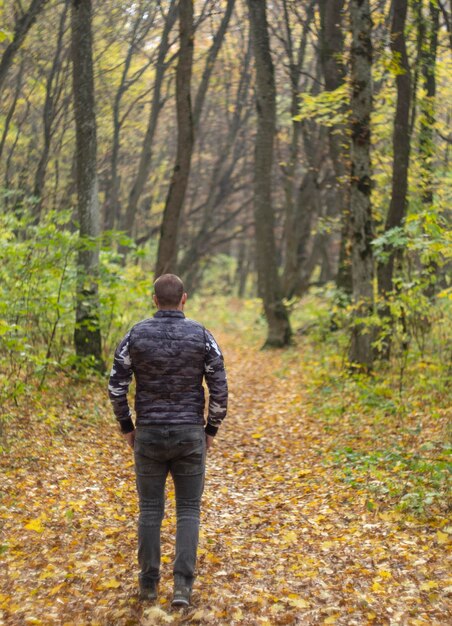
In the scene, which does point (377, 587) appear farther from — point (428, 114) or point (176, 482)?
point (428, 114)

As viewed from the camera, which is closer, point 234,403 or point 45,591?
point 45,591

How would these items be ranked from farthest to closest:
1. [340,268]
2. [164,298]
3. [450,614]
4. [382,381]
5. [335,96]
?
[340,268], [335,96], [382,381], [164,298], [450,614]

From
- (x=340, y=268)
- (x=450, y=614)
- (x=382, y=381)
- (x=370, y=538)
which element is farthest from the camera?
(x=340, y=268)

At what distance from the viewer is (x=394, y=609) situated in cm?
442

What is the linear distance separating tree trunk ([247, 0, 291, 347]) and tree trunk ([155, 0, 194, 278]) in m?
4.02

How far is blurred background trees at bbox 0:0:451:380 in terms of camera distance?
10.1 meters

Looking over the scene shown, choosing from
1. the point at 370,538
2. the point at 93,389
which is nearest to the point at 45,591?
the point at 370,538

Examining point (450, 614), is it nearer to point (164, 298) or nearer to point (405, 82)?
point (164, 298)

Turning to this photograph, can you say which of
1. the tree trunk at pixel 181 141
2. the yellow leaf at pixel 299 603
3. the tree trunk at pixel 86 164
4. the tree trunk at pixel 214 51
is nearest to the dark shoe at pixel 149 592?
the yellow leaf at pixel 299 603

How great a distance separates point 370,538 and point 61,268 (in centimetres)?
601

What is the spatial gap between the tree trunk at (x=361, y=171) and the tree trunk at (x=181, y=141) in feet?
10.7

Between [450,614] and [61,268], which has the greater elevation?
[61,268]

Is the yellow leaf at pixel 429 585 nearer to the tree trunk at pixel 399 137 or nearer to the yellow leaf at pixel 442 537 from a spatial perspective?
the yellow leaf at pixel 442 537

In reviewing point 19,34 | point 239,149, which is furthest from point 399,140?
point 239,149
